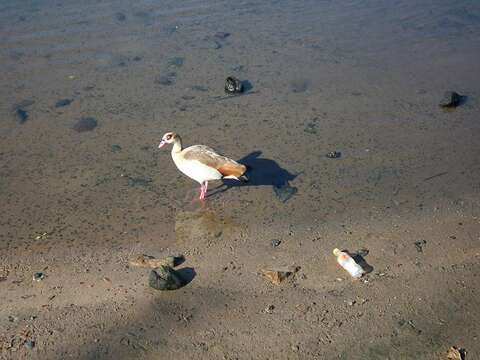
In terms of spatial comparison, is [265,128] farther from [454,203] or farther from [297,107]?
[454,203]

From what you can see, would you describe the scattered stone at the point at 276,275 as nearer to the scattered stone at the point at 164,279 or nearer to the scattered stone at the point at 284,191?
the scattered stone at the point at 164,279

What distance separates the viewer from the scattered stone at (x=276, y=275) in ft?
20.7

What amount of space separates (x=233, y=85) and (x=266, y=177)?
2.73 m

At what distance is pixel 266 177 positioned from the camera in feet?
27.7

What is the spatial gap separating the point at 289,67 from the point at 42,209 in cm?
599

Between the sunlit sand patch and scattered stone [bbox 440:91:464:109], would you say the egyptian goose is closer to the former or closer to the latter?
the sunlit sand patch

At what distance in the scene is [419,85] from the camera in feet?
36.0

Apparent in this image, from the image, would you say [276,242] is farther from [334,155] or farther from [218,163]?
[334,155]

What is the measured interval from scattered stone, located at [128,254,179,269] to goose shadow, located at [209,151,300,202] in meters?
1.72

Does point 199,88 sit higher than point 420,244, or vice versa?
point 199,88

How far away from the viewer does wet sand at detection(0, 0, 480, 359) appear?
5773mm

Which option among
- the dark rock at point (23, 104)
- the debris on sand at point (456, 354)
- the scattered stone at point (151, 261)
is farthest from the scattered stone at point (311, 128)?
the dark rock at point (23, 104)

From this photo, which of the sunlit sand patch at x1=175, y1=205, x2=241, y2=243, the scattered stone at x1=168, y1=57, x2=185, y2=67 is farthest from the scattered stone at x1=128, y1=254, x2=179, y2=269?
the scattered stone at x1=168, y1=57, x2=185, y2=67

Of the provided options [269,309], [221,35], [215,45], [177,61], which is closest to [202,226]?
[269,309]
